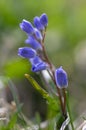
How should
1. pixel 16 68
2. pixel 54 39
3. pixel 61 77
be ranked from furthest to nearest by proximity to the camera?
1. pixel 54 39
2. pixel 16 68
3. pixel 61 77

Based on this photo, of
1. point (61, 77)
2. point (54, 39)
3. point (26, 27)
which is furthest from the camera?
point (54, 39)

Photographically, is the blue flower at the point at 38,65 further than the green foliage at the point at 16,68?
No

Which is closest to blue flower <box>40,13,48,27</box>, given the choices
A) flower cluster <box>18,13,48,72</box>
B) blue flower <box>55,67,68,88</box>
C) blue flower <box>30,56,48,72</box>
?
flower cluster <box>18,13,48,72</box>

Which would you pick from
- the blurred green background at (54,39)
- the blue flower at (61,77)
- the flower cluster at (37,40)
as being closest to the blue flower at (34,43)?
the flower cluster at (37,40)

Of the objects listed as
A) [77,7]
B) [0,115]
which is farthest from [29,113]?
[77,7]

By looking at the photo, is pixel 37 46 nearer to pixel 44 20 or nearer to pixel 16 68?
pixel 44 20

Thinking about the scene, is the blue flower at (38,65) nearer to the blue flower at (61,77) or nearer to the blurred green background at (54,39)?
the blue flower at (61,77)

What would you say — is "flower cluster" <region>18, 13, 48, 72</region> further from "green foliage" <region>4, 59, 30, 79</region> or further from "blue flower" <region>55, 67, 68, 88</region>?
"green foliage" <region>4, 59, 30, 79</region>


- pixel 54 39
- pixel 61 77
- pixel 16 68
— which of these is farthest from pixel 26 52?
pixel 54 39
